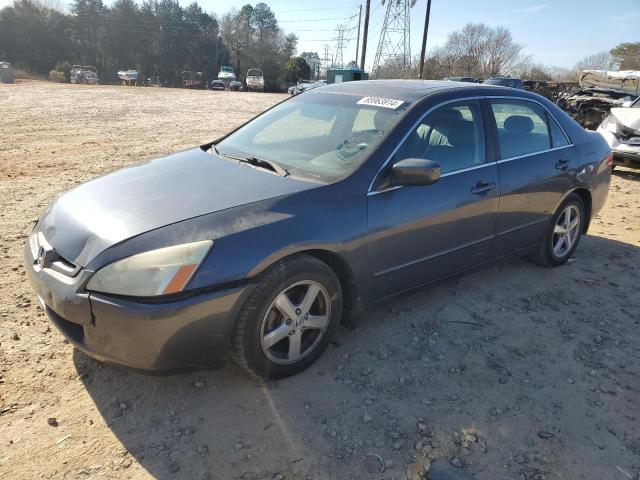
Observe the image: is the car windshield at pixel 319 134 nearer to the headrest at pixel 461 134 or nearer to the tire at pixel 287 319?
the headrest at pixel 461 134

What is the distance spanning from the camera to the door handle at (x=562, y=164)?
4.12 metres

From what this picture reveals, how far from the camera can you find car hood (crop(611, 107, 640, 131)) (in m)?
8.62

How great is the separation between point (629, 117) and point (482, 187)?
7.34 meters

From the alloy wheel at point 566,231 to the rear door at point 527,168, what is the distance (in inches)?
11.4

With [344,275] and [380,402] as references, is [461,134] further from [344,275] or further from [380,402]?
[380,402]

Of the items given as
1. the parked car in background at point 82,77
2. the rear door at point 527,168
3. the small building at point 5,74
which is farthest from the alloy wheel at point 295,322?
the parked car in background at point 82,77

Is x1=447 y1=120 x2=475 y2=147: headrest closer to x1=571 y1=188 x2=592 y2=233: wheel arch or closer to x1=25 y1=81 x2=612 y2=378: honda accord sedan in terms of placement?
x1=25 y1=81 x2=612 y2=378: honda accord sedan

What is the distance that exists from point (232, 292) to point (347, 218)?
32.5 inches

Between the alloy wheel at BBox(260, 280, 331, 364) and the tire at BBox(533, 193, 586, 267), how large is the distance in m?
2.54

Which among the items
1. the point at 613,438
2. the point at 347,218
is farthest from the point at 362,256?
the point at 613,438

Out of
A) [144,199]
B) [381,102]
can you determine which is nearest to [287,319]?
[144,199]

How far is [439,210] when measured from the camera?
126 inches

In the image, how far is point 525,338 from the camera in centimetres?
334

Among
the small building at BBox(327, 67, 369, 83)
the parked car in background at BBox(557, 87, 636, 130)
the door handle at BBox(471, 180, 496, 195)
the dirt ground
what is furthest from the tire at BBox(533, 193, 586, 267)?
the small building at BBox(327, 67, 369, 83)
